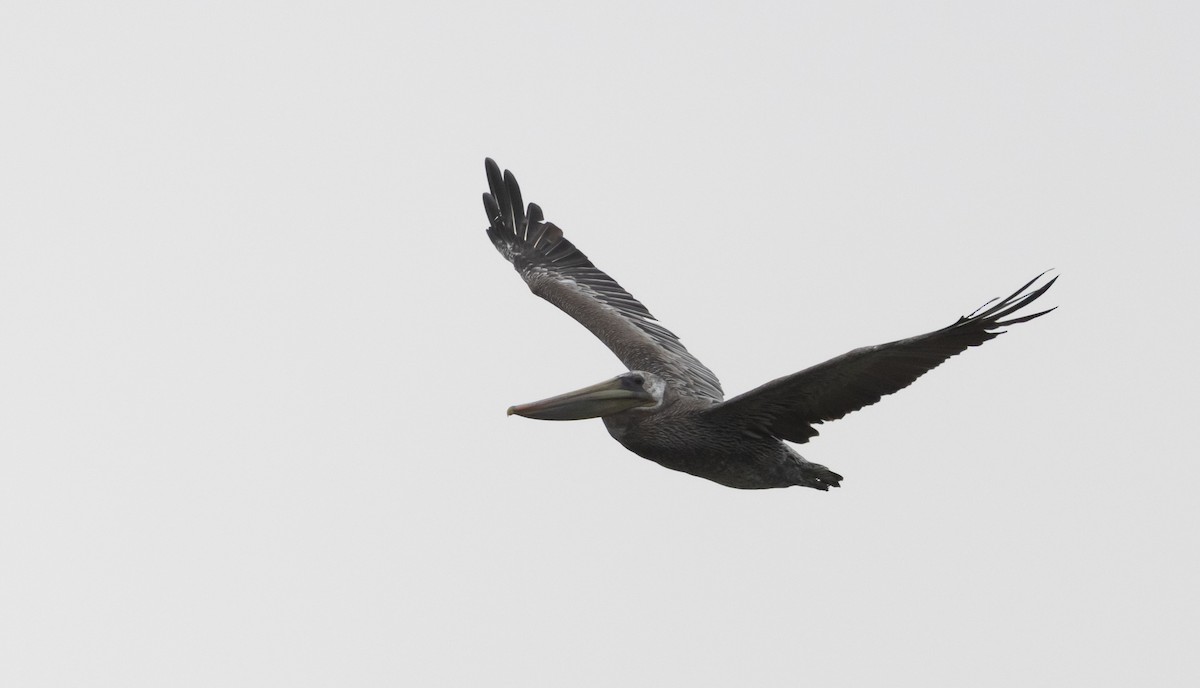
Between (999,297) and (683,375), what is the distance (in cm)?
364

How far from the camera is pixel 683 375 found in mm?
11961

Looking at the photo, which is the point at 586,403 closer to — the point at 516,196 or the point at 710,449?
the point at 710,449

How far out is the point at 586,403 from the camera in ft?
34.4

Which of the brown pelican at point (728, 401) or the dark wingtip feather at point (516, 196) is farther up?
the dark wingtip feather at point (516, 196)

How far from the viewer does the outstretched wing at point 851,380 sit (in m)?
8.84

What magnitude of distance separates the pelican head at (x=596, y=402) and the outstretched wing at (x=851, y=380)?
65 centimetres

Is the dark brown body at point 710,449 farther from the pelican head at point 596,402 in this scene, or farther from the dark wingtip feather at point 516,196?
the dark wingtip feather at point 516,196

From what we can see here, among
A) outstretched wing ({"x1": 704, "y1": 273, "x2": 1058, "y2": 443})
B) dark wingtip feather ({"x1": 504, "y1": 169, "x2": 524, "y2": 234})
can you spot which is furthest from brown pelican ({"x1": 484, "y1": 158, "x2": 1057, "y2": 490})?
dark wingtip feather ({"x1": 504, "y1": 169, "x2": 524, "y2": 234})

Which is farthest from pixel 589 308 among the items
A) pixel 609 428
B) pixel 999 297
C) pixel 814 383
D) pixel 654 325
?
pixel 999 297

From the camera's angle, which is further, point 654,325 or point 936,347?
point 654,325

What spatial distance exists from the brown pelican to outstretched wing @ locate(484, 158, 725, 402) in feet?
0.06

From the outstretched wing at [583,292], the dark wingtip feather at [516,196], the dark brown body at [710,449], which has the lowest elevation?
the dark brown body at [710,449]

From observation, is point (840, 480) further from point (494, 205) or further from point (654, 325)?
point (494, 205)

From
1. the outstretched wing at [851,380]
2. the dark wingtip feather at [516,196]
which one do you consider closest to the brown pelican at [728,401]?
the outstretched wing at [851,380]
